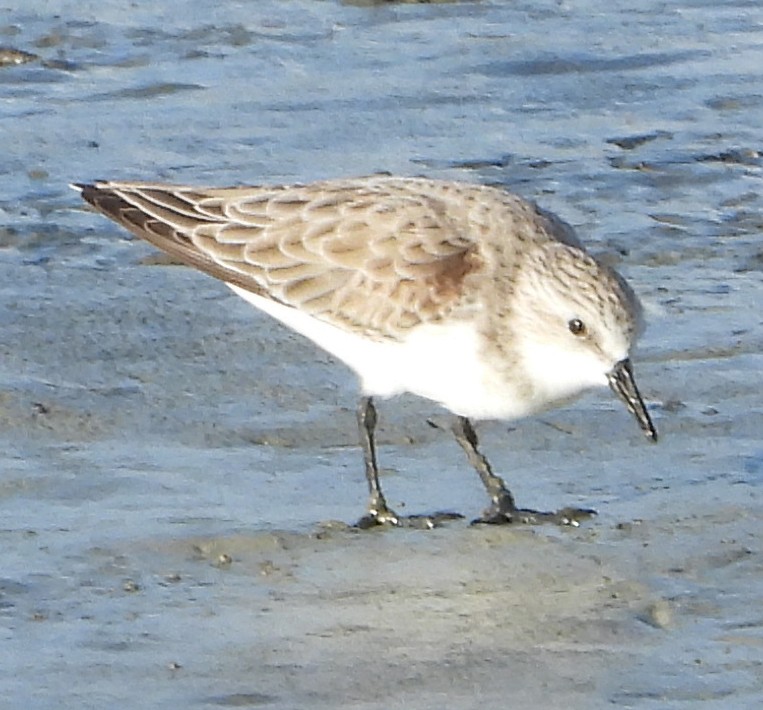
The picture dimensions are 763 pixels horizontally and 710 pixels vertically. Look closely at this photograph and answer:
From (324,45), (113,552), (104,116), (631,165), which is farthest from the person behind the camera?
(324,45)

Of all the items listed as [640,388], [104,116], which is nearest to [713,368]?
[640,388]

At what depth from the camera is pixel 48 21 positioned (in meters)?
11.0

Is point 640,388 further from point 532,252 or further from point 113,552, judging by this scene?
point 113,552

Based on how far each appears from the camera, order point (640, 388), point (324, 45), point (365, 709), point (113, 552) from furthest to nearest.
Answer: point (324, 45), point (640, 388), point (113, 552), point (365, 709)

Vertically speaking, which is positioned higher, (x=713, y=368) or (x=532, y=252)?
(x=532, y=252)

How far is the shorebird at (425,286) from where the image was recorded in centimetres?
612

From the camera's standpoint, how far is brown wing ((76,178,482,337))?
6.41 metres

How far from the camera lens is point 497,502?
6.18 m

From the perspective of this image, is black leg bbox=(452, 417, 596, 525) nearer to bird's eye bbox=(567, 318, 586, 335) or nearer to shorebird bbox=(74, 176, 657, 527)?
shorebird bbox=(74, 176, 657, 527)

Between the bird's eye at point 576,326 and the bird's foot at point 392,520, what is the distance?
2.11 ft

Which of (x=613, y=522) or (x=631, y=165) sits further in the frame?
(x=631, y=165)

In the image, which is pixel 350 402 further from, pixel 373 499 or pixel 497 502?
pixel 497 502

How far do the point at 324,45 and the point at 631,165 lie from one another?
219cm

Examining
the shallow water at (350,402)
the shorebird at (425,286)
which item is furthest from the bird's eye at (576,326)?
the shallow water at (350,402)
